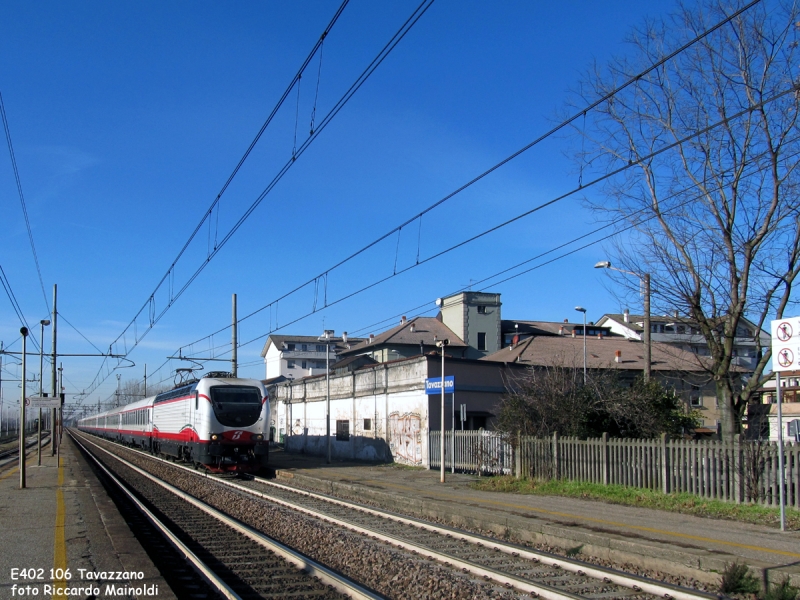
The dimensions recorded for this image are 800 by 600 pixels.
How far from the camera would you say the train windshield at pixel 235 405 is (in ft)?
81.8

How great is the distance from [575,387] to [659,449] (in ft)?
14.8

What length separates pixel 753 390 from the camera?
58.9 feet

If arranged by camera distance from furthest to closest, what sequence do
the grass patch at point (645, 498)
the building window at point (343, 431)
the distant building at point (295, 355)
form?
1. the distant building at point (295, 355)
2. the building window at point (343, 431)
3. the grass patch at point (645, 498)

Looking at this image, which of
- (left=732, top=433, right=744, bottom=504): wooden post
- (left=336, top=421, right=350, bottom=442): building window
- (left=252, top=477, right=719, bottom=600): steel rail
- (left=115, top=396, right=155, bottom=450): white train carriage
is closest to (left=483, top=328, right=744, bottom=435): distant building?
(left=336, top=421, right=350, bottom=442): building window

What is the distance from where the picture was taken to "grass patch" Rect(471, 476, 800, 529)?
1207 centimetres

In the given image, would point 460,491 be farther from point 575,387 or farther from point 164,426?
point 164,426

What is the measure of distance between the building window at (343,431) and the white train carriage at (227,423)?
664 cm

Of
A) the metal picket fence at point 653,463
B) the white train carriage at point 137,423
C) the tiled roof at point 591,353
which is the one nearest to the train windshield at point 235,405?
the metal picket fence at point 653,463

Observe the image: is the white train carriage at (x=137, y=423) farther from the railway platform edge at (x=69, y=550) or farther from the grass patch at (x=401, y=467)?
the railway platform edge at (x=69, y=550)

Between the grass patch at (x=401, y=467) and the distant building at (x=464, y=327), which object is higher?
the distant building at (x=464, y=327)

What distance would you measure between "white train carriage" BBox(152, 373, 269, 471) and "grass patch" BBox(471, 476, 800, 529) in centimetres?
939

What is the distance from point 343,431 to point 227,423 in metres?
8.74

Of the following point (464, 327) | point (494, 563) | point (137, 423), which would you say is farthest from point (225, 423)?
point (464, 327)

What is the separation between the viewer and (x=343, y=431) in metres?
32.8
